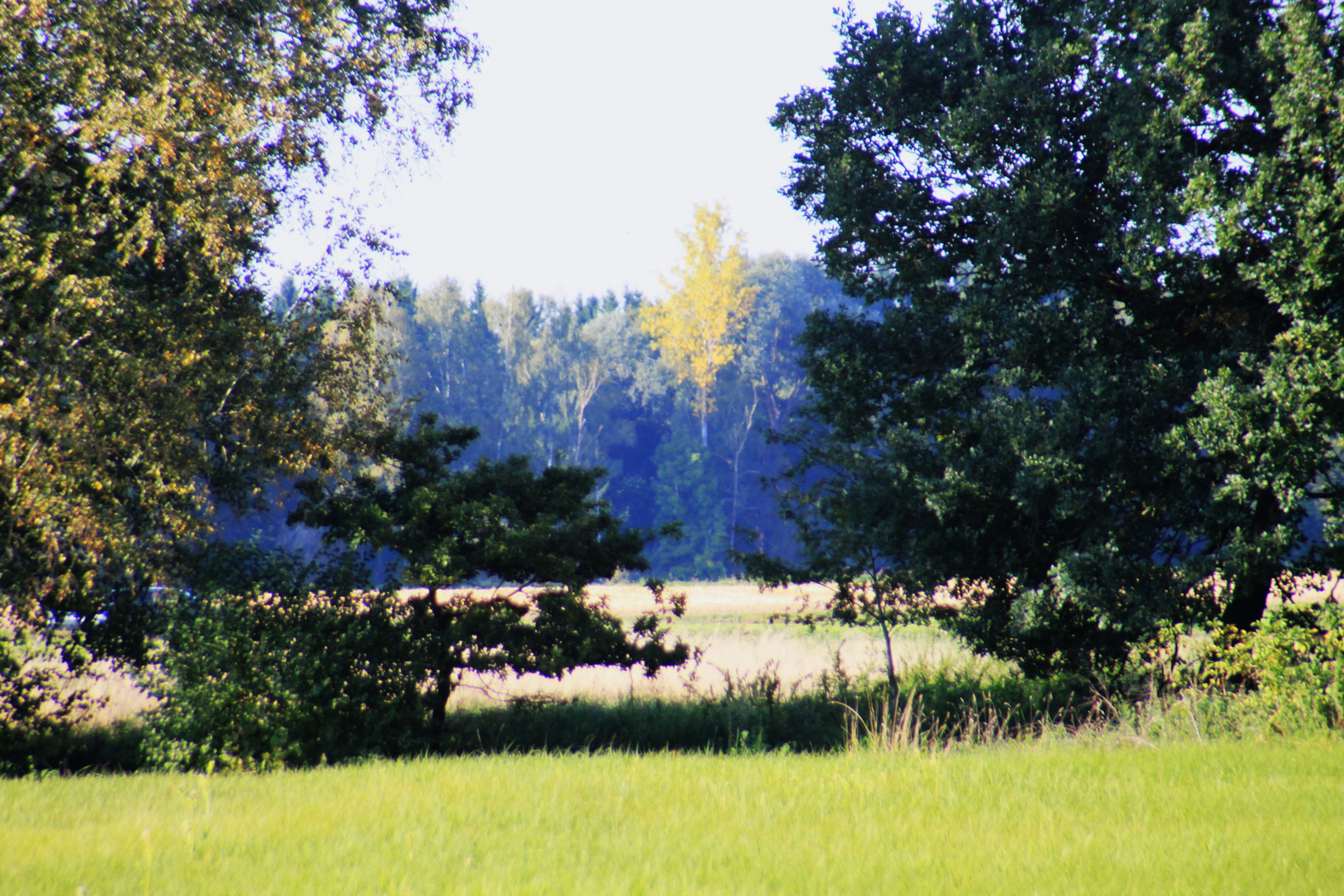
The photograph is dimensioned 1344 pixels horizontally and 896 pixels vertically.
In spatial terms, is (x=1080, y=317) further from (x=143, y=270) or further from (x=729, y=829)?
(x=143, y=270)

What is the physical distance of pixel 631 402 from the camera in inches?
2480

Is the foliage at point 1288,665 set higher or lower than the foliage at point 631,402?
lower

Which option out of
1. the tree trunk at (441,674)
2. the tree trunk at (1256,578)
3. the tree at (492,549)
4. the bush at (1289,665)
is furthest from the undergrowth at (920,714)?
the tree at (492,549)

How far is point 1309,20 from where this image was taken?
9781 millimetres

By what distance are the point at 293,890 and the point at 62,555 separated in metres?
8.71

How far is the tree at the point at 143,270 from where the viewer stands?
1034 cm

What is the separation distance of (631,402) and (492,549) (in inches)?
1986

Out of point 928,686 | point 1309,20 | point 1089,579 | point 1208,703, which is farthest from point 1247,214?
point 928,686

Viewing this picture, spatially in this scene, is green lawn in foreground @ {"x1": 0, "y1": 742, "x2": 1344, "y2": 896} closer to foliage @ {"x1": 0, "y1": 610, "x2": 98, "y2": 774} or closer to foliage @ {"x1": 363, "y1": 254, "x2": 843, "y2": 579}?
foliage @ {"x1": 0, "y1": 610, "x2": 98, "y2": 774}

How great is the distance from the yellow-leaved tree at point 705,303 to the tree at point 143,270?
34.6m

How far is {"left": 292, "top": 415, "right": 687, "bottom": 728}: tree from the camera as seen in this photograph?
12.8 meters

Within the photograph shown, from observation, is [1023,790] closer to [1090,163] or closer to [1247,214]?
[1247,214]

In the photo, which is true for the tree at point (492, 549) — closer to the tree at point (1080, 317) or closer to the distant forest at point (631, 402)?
the tree at point (1080, 317)

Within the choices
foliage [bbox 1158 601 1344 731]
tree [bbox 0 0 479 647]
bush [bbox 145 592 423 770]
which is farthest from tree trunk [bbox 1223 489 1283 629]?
tree [bbox 0 0 479 647]
